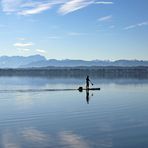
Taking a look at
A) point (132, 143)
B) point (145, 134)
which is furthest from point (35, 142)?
point (145, 134)

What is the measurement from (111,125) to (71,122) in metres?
4.16

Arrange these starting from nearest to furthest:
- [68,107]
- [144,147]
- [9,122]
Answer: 1. [144,147]
2. [9,122]
3. [68,107]

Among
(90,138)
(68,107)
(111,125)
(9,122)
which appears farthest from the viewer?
(68,107)

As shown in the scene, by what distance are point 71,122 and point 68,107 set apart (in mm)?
13855

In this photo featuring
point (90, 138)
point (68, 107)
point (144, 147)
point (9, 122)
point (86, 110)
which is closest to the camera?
point (144, 147)

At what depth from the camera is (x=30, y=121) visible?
3872 cm

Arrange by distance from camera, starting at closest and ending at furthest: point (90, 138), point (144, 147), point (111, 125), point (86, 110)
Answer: point (144, 147), point (90, 138), point (111, 125), point (86, 110)

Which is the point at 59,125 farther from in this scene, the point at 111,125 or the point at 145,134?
the point at 145,134

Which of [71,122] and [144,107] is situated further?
[144,107]

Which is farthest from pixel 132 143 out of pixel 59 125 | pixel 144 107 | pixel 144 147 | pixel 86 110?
pixel 144 107

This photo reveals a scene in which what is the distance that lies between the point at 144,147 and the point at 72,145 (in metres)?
5.07

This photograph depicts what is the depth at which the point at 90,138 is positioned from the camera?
2986cm

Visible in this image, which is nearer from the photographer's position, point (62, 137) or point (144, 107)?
point (62, 137)

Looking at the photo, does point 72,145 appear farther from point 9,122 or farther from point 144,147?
point 9,122
